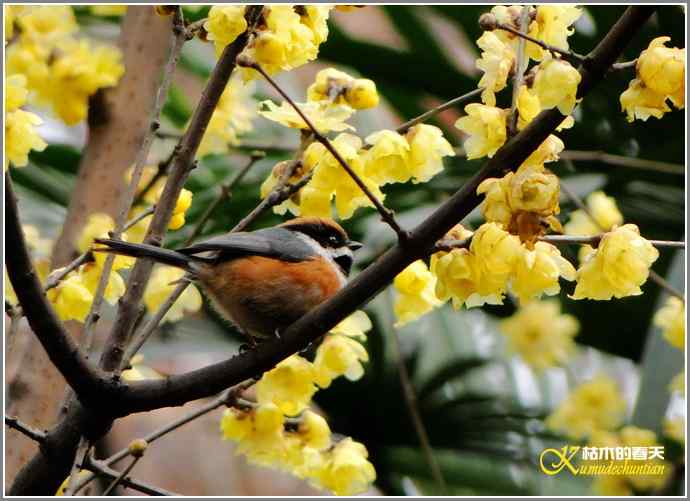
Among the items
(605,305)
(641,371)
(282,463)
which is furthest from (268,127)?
(282,463)

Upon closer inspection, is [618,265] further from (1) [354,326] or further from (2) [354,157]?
(1) [354,326]

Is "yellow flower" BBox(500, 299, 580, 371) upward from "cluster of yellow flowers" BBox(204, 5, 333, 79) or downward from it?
upward

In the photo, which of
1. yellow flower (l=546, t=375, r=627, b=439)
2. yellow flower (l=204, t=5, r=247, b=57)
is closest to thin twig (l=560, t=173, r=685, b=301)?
yellow flower (l=204, t=5, r=247, b=57)

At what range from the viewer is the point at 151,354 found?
3.03m

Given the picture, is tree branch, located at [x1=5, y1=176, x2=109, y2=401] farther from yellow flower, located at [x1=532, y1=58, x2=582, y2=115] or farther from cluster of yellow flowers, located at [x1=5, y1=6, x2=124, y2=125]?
cluster of yellow flowers, located at [x1=5, y1=6, x2=124, y2=125]

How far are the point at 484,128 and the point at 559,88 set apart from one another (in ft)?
0.55

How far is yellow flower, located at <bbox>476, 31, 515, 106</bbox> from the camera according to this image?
4.85 feet

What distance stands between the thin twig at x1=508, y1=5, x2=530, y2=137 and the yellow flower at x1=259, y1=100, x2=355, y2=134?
0.27 metres

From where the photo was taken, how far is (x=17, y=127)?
5.62 feet

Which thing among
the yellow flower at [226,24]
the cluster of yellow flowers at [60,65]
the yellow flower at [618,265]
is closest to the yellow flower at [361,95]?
the yellow flower at [226,24]

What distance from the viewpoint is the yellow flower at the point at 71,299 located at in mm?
1756

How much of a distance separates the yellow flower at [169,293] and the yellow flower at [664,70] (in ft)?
3.32

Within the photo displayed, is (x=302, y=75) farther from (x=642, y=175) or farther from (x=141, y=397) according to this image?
(x=141, y=397)

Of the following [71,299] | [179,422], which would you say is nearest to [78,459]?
[179,422]
